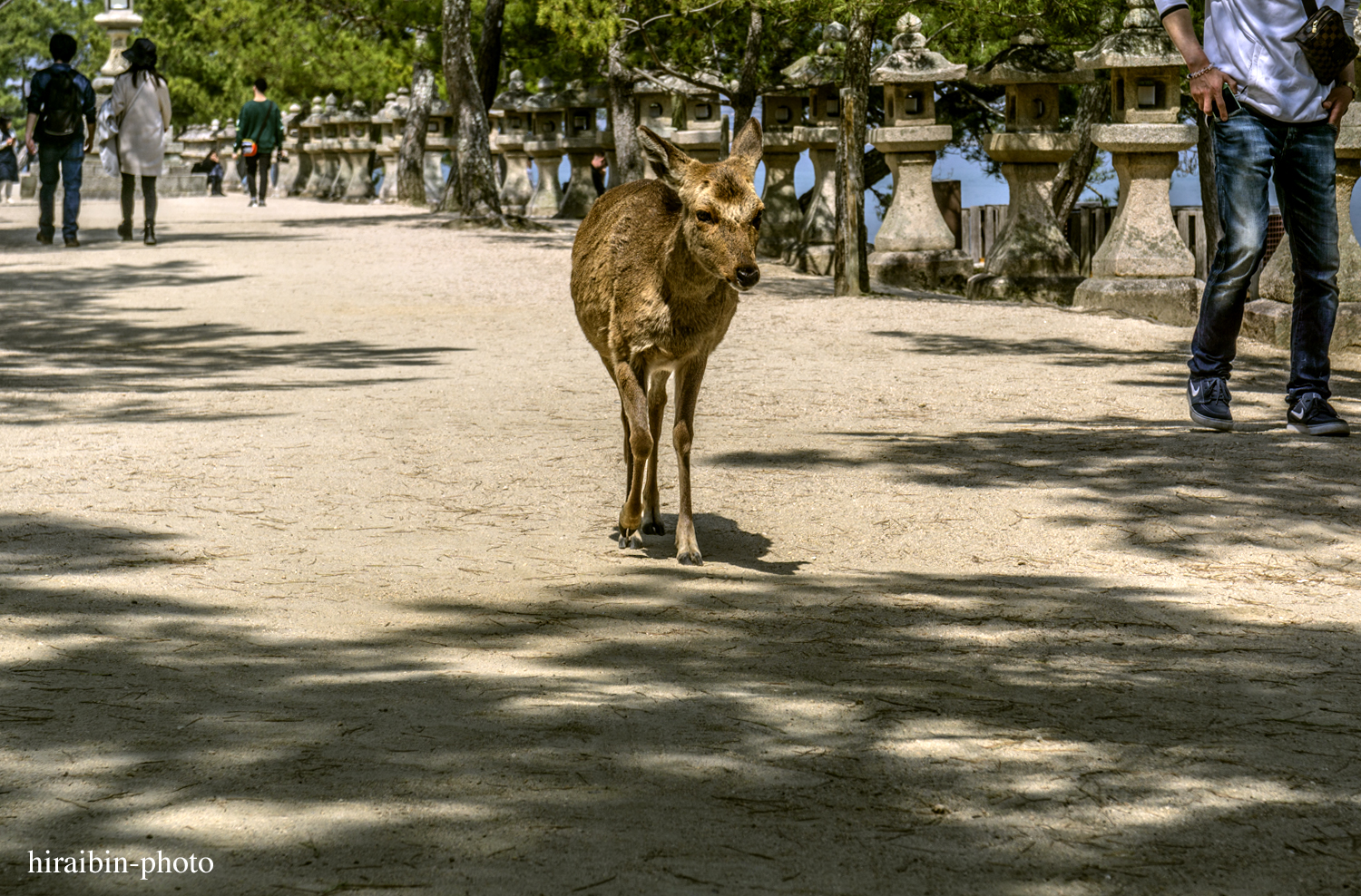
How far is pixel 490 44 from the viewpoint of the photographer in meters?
27.7

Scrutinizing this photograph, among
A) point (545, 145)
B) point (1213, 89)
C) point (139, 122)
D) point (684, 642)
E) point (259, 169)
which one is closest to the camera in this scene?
point (684, 642)

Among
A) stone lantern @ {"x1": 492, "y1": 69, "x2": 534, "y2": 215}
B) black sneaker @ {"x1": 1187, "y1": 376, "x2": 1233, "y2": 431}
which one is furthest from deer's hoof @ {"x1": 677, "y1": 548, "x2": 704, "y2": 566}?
stone lantern @ {"x1": 492, "y1": 69, "x2": 534, "y2": 215}

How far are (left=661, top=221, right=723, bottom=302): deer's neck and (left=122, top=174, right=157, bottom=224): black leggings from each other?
1423cm

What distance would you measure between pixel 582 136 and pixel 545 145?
1.03m

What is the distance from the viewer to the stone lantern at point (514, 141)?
2845cm

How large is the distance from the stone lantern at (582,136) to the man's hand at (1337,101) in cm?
1997

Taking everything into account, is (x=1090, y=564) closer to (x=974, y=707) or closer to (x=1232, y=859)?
(x=974, y=707)

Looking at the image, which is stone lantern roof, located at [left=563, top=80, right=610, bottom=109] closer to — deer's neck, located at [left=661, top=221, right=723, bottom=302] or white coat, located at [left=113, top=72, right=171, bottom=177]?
white coat, located at [left=113, top=72, right=171, bottom=177]

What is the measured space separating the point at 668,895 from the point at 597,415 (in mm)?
5354

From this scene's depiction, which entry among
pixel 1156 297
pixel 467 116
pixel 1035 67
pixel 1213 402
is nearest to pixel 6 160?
pixel 467 116

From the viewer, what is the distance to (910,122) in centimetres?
1581

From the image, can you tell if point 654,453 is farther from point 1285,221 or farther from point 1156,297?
point 1156,297

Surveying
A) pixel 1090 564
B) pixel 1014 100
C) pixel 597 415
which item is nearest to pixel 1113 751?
pixel 1090 564

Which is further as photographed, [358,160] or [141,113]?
[358,160]
